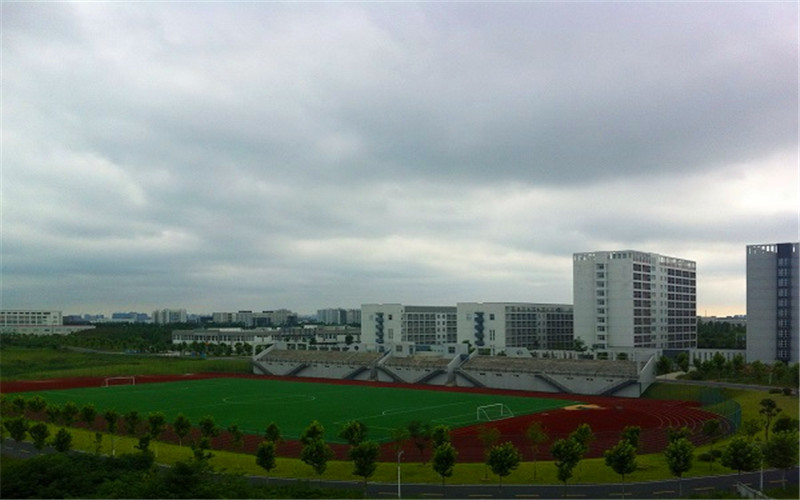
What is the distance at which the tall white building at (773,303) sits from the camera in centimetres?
6359

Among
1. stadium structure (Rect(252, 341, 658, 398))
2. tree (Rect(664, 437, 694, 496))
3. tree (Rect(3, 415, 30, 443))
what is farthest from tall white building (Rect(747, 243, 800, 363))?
tree (Rect(3, 415, 30, 443))

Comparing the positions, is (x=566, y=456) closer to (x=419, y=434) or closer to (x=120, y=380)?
(x=419, y=434)

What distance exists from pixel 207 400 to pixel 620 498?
35.5 meters

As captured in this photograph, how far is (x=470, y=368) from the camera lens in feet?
195

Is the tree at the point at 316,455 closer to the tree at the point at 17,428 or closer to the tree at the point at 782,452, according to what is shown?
the tree at the point at 17,428

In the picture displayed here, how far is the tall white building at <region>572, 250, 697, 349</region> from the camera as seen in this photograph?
7206 cm

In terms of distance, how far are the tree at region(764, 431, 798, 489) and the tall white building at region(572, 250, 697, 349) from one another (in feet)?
162

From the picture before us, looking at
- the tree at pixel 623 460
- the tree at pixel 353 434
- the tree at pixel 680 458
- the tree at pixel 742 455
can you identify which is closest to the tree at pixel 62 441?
the tree at pixel 353 434

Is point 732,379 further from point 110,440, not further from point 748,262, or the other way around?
point 110,440

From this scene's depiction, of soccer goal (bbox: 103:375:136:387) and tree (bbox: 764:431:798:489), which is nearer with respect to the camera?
tree (bbox: 764:431:798:489)

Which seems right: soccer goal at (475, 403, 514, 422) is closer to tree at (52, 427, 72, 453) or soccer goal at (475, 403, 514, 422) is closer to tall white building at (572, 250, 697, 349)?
tree at (52, 427, 72, 453)

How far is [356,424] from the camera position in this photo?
27.6m

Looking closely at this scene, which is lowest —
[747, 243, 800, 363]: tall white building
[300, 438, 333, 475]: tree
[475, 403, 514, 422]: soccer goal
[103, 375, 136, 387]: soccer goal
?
[103, 375, 136, 387]: soccer goal

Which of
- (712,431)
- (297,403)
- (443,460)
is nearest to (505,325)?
(297,403)
